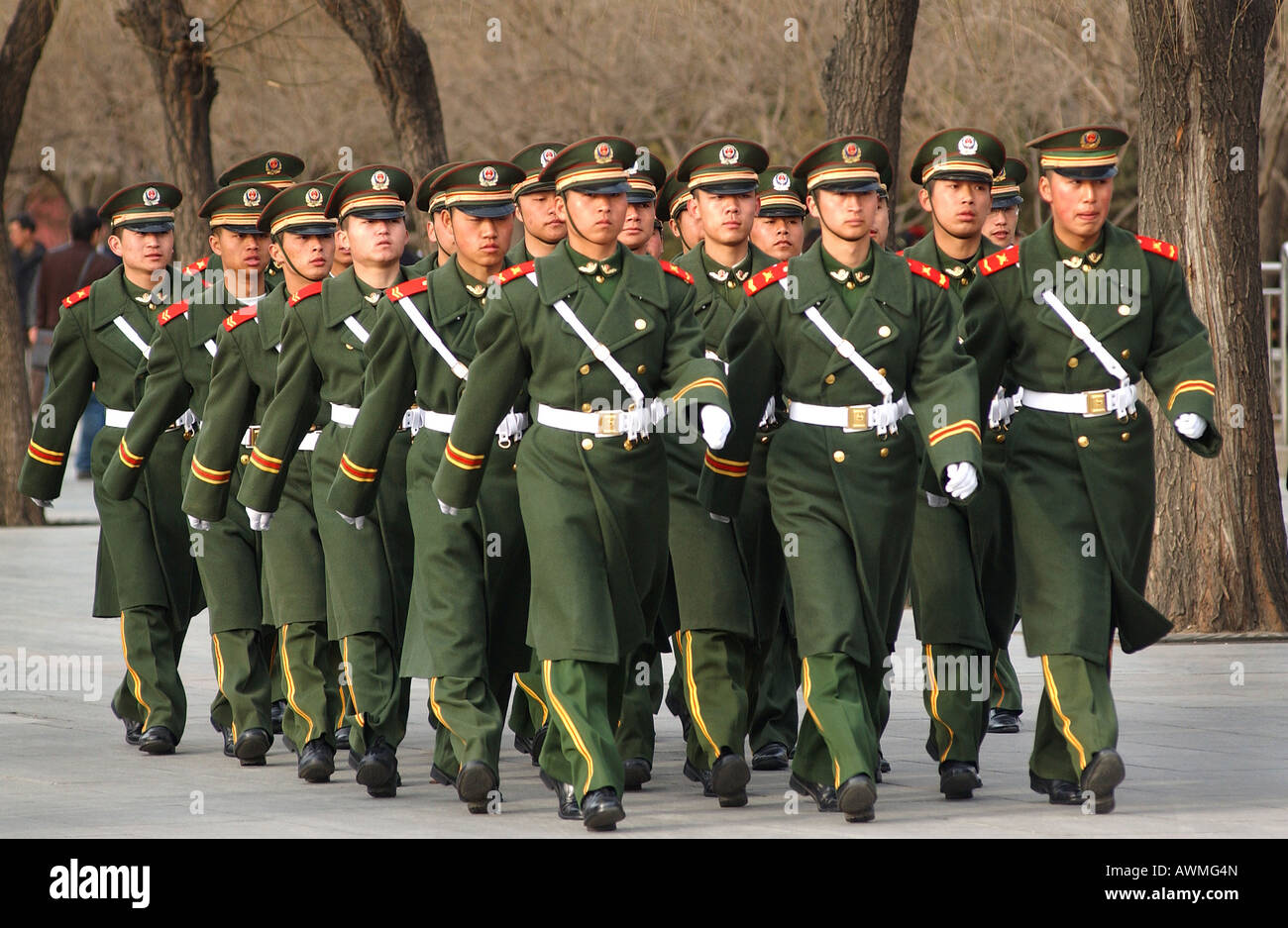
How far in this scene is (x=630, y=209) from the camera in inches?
371

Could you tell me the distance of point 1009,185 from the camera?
32.5 ft

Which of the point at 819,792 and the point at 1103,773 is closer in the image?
the point at 1103,773

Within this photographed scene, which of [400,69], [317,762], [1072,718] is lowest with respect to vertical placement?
[317,762]

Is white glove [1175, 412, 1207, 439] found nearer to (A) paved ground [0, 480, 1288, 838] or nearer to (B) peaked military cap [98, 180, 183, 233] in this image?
(A) paved ground [0, 480, 1288, 838]

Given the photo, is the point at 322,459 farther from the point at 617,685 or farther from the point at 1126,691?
the point at 1126,691

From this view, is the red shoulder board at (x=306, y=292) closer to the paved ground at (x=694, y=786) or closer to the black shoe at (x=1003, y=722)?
the paved ground at (x=694, y=786)

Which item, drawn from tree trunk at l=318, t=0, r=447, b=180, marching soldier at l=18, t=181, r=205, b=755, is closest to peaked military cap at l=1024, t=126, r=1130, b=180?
marching soldier at l=18, t=181, r=205, b=755

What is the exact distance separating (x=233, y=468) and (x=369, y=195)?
1.17 metres

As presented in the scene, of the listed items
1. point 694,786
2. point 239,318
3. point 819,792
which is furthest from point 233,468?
point 819,792

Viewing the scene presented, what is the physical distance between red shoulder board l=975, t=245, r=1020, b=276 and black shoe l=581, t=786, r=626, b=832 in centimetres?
222

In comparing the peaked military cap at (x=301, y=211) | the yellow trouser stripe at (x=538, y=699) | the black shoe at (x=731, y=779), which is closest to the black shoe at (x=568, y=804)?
the black shoe at (x=731, y=779)

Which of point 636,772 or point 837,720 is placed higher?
point 837,720

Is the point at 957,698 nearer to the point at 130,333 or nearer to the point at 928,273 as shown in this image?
the point at 928,273

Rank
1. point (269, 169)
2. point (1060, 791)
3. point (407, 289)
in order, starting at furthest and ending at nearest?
point (269, 169) < point (407, 289) < point (1060, 791)
